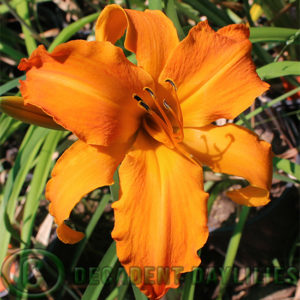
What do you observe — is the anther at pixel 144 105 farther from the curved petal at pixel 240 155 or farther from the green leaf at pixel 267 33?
the green leaf at pixel 267 33

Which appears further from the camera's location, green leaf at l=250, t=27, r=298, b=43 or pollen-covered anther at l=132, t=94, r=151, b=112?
green leaf at l=250, t=27, r=298, b=43

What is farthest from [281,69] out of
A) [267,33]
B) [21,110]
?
[21,110]

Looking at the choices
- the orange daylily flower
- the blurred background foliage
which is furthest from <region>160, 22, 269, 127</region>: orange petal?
the blurred background foliage

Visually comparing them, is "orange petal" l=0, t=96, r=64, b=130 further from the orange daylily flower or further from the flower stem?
the flower stem

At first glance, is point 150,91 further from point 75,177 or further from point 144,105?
point 75,177

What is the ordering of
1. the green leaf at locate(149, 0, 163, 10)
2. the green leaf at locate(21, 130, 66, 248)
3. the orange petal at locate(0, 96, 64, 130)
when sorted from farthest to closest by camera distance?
the green leaf at locate(21, 130, 66, 248) → the green leaf at locate(149, 0, 163, 10) → the orange petal at locate(0, 96, 64, 130)
